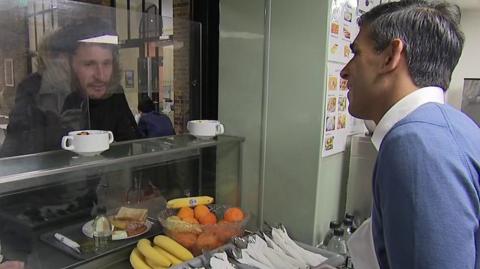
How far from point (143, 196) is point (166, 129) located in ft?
0.82

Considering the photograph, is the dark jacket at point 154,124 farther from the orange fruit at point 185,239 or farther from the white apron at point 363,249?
the white apron at point 363,249

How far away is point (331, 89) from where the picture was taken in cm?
127

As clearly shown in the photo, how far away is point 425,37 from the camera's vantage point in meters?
0.62

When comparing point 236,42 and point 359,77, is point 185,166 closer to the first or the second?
point 236,42

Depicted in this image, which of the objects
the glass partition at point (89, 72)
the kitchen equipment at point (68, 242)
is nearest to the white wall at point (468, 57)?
the glass partition at point (89, 72)

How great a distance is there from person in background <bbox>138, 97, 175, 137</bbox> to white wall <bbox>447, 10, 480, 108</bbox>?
2.51 metres

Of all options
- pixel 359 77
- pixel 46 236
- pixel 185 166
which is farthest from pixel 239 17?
pixel 46 236

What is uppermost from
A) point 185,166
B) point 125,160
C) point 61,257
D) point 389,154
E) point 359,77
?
point 359,77

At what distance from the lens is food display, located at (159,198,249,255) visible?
3.77 ft

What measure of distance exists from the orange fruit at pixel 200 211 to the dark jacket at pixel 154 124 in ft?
1.02

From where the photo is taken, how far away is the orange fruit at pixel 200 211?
121 centimetres

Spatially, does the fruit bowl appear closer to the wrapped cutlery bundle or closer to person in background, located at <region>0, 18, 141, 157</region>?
the wrapped cutlery bundle

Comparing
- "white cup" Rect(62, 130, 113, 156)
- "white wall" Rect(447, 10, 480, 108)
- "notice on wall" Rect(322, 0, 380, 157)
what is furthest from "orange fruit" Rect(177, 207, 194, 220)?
"white wall" Rect(447, 10, 480, 108)

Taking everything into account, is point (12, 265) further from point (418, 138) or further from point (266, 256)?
point (418, 138)
